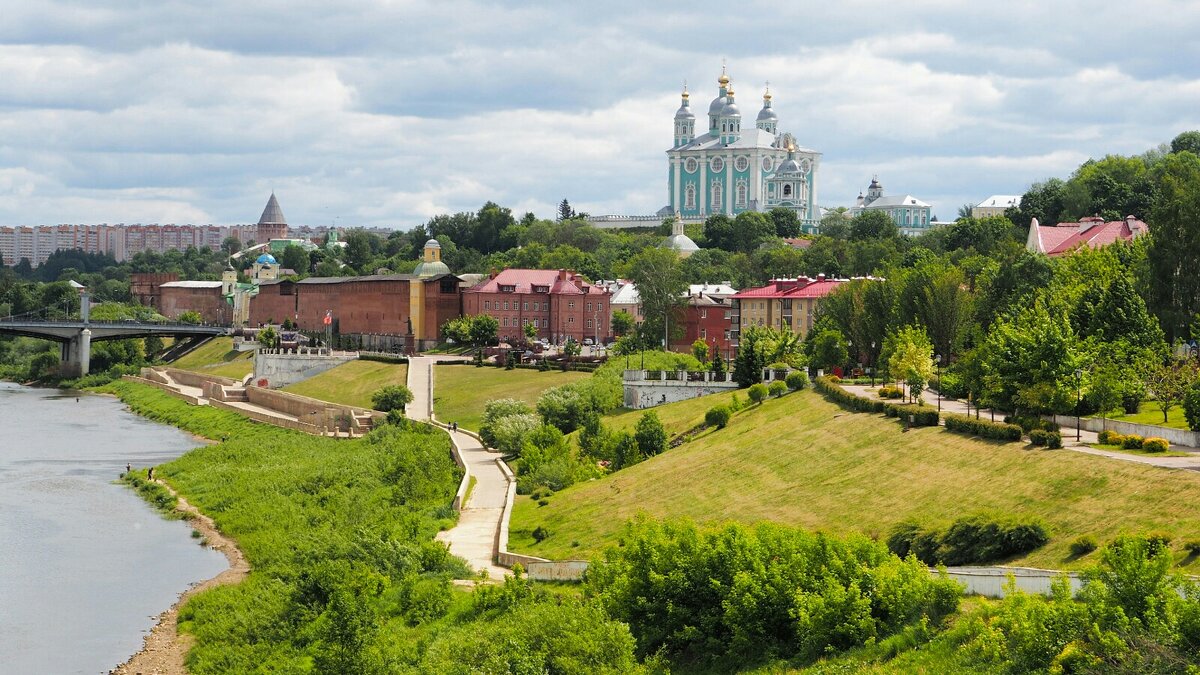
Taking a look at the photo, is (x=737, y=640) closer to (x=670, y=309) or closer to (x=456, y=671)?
(x=456, y=671)

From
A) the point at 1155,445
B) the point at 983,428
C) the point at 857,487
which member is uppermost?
the point at 1155,445

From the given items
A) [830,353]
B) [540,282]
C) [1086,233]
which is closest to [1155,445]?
[830,353]

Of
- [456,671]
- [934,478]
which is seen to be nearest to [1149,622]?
[456,671]

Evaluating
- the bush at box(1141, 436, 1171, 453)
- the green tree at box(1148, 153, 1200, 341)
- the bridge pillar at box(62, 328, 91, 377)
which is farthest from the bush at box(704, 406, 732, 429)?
the bridge pillar at box(62, 328, 91, 377)

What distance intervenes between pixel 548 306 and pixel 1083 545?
86.8m

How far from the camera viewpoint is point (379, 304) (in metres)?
126

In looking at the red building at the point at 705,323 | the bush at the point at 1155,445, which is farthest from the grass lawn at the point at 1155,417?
the red building at the point at 705,323

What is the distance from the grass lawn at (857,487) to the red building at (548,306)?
190ft

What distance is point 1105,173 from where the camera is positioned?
360ft

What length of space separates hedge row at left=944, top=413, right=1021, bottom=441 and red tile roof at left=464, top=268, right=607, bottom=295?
71.3 meters

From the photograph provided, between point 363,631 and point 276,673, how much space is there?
8.49ft

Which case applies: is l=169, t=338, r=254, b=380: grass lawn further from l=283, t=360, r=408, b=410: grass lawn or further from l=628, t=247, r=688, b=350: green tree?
l=628, t=247, r=688, b=350: green tree

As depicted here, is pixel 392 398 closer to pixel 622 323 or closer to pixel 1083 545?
pixel 622 323

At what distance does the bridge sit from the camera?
130m
